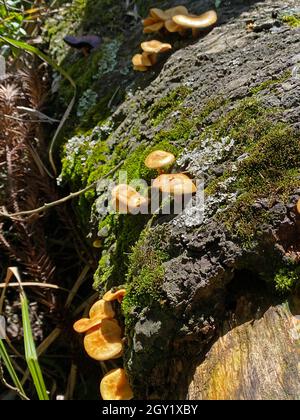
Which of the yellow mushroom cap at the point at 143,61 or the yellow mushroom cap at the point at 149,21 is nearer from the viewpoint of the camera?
the yellow mushroom cap at the point at 143,61

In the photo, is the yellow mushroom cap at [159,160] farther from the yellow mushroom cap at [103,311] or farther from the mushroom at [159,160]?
the yellow mushroom cap at [103,311]

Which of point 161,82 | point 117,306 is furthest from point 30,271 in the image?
point 161,82

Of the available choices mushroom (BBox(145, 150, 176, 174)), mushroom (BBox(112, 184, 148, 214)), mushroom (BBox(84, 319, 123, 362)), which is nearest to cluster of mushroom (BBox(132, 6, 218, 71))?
mushroom (BBox(145, 150, 176, 174))

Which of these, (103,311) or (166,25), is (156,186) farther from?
(166,25)

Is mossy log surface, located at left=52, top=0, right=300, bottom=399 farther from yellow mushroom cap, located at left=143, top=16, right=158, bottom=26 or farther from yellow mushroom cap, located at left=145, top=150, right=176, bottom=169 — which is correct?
yellow mushroom cap, located at left=143, top=16, right=158, bottom=26

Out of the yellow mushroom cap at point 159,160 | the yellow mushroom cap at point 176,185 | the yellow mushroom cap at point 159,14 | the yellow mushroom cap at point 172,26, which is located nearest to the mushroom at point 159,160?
the yellow mushroom cap at point 159,160

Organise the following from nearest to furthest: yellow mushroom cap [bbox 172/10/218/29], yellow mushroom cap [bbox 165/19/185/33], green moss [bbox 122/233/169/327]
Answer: green moss [bbox 122/233/169/327] < yellow mushroom cap [bbox 172/10/218/29] < yellow mushroom cap [bbox 165/19/185/33]

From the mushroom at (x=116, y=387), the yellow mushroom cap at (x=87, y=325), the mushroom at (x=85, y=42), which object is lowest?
the mushroom at (x=116, y=387)
